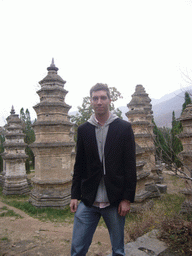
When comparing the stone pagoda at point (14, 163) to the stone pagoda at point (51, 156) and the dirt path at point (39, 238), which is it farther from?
the dirt path at point (39, 238)

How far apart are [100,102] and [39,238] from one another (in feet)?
18.6

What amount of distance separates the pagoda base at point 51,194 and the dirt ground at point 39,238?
3.79ft

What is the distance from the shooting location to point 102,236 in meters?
6.56

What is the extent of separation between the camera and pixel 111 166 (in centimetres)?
260

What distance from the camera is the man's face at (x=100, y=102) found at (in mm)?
2760

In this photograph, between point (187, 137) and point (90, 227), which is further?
point (187, 137)

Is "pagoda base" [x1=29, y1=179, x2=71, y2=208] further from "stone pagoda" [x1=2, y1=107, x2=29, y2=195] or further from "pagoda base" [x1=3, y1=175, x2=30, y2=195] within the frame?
"stone pagoda" [x1=2, y1=107, x2=29, y2=195]

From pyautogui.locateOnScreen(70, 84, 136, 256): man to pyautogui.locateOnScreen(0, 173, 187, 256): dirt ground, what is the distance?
3.33 metres

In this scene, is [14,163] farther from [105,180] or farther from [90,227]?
[105,180]

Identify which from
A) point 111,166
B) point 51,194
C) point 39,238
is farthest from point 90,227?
point 51,194

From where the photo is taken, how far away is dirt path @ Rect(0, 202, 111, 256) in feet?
18.2

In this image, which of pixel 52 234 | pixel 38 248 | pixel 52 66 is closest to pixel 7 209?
pixel 52 234

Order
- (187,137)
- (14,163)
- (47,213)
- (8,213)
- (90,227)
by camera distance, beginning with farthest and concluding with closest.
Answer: (14,163), (8,213), (47,213), (187,137), (90,227)

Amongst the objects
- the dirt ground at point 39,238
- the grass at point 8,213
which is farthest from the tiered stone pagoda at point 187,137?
the grass at point 8,213
